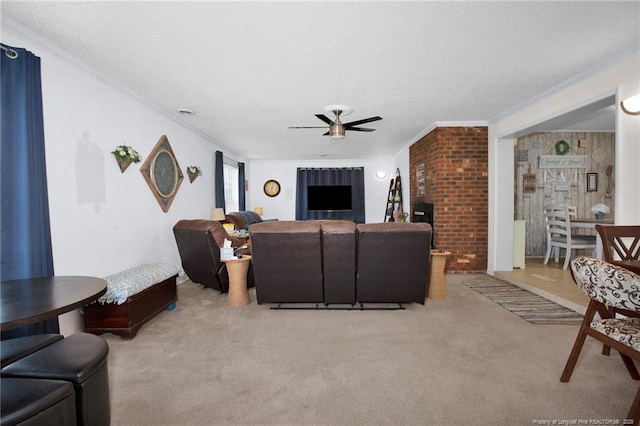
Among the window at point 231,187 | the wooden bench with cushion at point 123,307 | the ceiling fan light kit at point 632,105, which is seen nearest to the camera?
the ceiling fan light kit at point 632,105

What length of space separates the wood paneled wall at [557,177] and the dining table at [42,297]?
622cm

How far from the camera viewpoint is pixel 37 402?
97 centimetres

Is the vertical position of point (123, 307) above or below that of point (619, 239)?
below

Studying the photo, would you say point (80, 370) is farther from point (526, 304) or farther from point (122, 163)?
point (526, 304)

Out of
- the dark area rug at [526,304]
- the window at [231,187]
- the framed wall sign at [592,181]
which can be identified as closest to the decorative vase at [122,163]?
the window at [231,187]

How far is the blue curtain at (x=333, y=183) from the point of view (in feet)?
Answer: 26.5

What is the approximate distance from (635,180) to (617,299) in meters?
1.74

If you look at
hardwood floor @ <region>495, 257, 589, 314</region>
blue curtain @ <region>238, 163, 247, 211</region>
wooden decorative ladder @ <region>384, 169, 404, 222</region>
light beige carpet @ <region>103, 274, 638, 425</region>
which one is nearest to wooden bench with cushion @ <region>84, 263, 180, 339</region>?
light beige carpet @ <region>103, 274, 638, 425</region>

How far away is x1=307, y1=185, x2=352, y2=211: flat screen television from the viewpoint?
8.05 meters

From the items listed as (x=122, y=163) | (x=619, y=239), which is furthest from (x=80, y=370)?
(x=619, y=239)

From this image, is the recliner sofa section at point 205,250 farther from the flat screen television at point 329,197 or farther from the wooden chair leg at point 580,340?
the flat screen television at point 329,197

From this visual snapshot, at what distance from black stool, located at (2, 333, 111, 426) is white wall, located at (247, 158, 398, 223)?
22.6ft

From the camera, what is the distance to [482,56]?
2.40 metres

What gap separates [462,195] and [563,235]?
1898 millimetres
